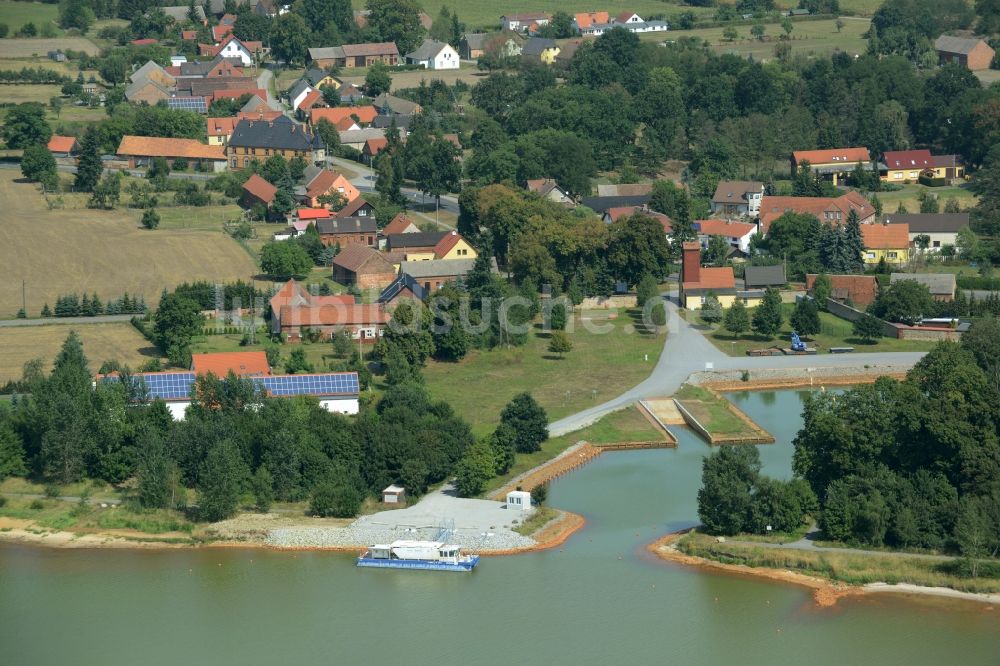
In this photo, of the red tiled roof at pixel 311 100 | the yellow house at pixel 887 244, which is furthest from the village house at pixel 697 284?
the red tiled roof at pixel 311 100

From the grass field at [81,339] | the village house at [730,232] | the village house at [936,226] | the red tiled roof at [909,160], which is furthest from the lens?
the red tiled roof at [909,160]

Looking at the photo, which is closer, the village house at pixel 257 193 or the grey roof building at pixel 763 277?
the grey roof building at pixel 763 277

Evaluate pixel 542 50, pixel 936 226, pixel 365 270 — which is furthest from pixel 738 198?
pixel 542 50

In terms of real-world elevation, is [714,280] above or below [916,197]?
below

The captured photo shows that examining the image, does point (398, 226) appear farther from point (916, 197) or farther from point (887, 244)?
point (916, 197)

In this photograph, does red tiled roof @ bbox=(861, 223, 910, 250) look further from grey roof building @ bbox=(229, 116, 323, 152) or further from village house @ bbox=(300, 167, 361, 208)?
grey roof building @ bbox=(229, 116, 323, 152)

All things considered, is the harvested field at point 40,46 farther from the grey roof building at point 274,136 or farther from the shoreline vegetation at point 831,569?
the shoreline vegetation at point 831,569

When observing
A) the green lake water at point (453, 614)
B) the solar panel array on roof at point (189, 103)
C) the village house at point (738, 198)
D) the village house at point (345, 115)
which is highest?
the solar panel array on roof at point (189, 103)
